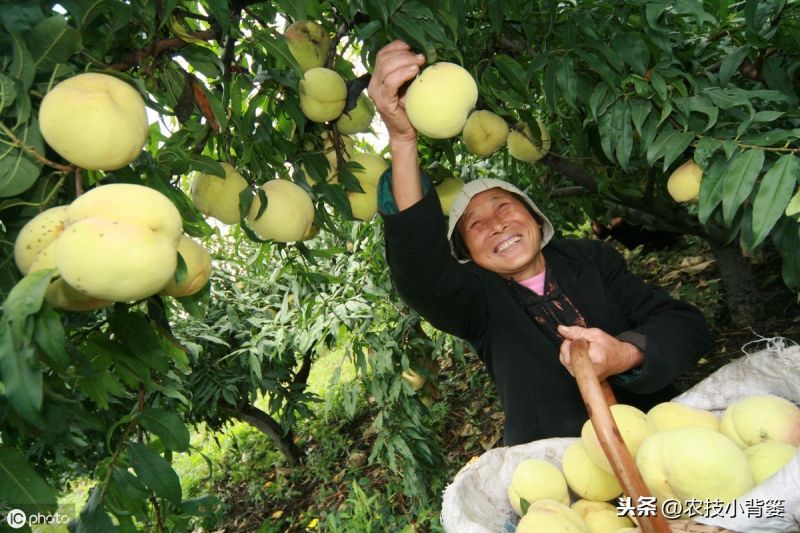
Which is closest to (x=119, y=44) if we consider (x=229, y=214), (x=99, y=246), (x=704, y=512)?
(x=229, y=214)

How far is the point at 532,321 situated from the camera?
2193 millimetres

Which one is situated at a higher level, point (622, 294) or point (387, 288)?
point (622, 294)

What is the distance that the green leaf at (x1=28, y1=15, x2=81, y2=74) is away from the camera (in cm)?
98

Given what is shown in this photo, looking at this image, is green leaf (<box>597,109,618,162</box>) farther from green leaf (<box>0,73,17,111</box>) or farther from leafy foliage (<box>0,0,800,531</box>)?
green leaf (<box>0,73,17,111</box>)

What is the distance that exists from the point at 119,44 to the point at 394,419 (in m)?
2.96

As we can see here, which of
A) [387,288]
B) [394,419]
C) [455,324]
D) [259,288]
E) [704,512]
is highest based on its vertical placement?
[704,512]

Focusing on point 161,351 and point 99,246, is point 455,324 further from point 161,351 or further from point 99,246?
point 99,246

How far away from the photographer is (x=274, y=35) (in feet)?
5.02

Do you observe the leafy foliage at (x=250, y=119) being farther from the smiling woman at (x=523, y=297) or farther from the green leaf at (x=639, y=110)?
the smiling woman at (x=523, y=297)

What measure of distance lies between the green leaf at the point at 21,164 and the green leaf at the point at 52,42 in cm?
11

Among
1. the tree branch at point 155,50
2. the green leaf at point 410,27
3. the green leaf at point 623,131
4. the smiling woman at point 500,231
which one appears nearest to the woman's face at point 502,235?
the smiling woman at point 500,231

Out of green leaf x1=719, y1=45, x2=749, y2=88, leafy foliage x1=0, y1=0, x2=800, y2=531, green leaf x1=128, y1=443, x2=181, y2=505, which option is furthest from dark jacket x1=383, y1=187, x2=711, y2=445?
green leaf x1=128, y1=443, x2=181, y2=505

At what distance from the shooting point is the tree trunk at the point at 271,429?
4.90 meters

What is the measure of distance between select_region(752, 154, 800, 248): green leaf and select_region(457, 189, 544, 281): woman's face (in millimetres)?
886
